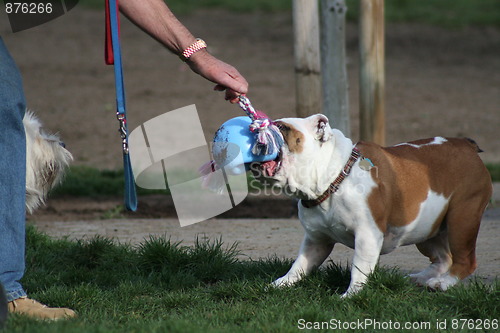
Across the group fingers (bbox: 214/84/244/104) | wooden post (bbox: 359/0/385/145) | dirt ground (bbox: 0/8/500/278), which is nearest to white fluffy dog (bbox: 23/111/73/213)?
fingers (bbox: 214/84/244/104)

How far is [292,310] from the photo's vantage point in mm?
4129

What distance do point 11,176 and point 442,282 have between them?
2.32 m

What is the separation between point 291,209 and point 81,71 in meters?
8.65

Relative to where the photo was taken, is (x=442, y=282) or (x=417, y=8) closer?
(x=442, y=282)

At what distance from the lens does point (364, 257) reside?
4.32 m

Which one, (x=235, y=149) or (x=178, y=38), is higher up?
(x=178, y=38)

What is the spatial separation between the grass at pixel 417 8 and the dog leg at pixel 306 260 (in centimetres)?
1422

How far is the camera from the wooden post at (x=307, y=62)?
665 centimetres

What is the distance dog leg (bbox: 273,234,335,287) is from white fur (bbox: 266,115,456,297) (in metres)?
0.03

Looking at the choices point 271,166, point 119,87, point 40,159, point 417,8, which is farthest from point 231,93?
point 417,8

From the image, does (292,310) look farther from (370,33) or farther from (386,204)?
(370,33)

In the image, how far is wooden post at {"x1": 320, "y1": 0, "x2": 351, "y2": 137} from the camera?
7062 millimetres

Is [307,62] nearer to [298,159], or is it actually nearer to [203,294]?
[298,159]

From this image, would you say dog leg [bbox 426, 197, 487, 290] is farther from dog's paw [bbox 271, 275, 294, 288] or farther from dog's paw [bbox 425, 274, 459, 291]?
dog's paw [bbox 271, 275, 294, 288]
